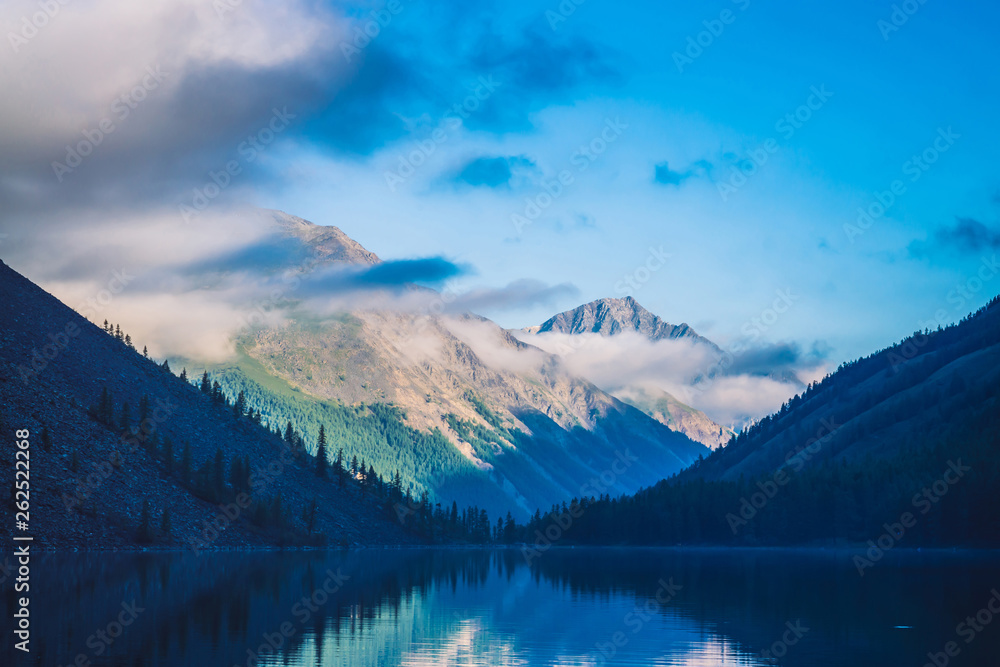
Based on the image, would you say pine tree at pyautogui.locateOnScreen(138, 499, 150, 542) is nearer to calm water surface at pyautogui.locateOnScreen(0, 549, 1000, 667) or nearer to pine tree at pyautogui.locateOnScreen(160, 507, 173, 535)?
pine tree at pyautogui.locateOnScreen(160, 507, 173, 535)

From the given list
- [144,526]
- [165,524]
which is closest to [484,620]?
[144,526]

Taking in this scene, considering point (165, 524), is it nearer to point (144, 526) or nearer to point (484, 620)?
point (144, 526)

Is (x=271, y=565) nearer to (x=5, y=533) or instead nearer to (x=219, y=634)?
(x=5, y=533)

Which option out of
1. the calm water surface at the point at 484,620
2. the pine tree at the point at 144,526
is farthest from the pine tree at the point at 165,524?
the calm water surface at the point at 484,620

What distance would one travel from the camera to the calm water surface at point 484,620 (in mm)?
54156

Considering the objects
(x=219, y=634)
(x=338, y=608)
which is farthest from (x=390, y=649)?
(x=338, y=608)

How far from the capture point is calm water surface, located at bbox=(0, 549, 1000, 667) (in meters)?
54.2

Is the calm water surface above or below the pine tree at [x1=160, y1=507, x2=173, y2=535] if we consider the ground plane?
below

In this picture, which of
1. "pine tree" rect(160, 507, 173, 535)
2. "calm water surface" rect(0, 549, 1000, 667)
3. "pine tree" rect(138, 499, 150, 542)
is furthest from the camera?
"pine tree" rect(160, 507, 173, 535)

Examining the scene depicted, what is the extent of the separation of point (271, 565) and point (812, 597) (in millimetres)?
85871

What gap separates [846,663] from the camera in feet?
173

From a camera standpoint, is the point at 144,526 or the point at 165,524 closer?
the point at 144,526

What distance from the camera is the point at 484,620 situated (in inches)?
2985

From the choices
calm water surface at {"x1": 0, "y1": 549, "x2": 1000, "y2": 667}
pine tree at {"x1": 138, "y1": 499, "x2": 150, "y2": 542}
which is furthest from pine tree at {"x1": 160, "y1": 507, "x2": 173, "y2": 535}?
calm water surface at {"x1": 0, "y1": 549, "x2": 1000, "y2": 667}
